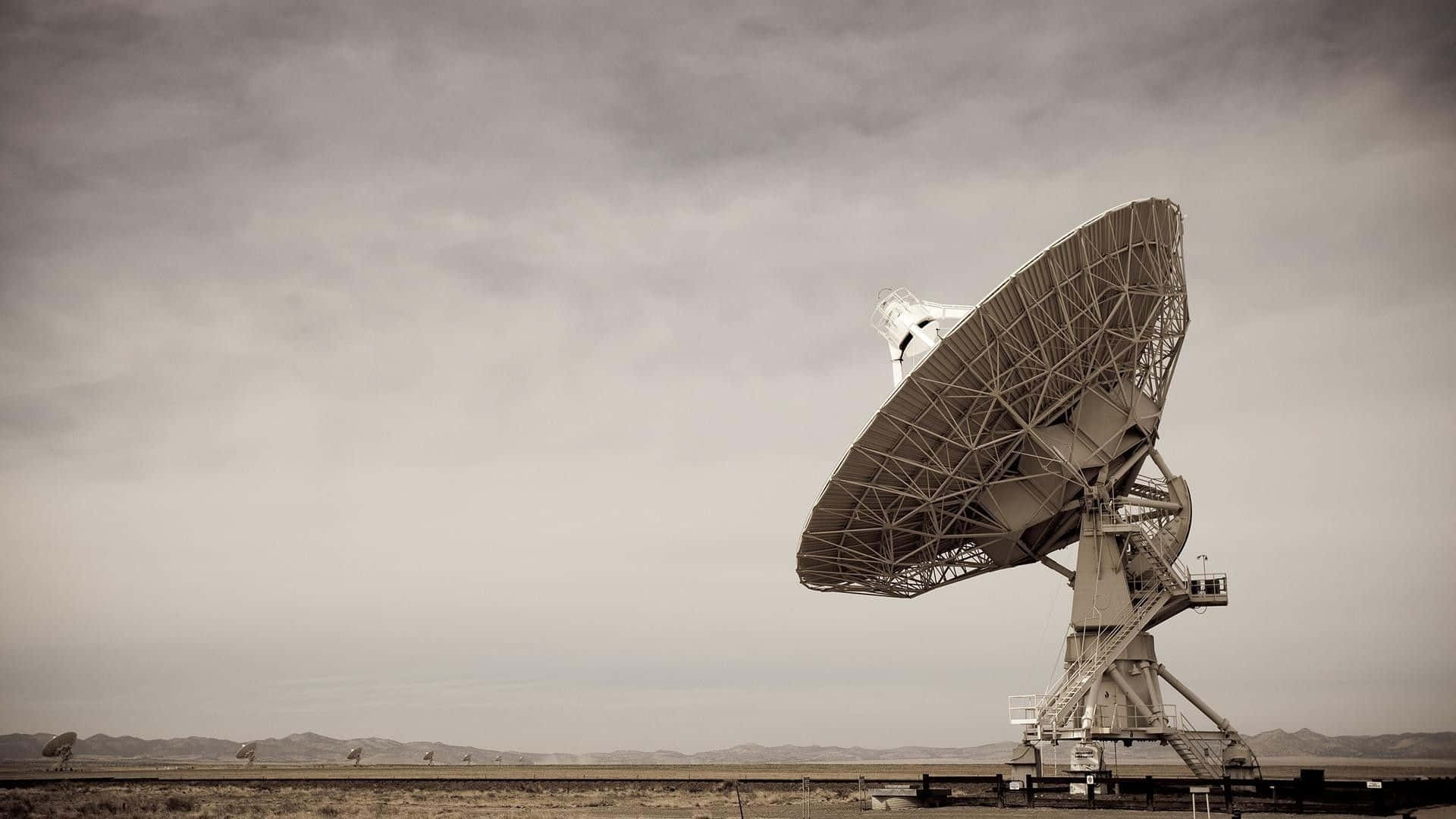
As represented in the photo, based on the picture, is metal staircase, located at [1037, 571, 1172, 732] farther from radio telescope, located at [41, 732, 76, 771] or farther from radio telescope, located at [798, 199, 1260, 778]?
radio telescope, located at [41, 732, 76, 771]

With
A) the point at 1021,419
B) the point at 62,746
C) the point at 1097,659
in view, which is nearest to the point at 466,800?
the point at 1097,659

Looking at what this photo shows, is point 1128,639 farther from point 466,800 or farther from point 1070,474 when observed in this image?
point 466,800

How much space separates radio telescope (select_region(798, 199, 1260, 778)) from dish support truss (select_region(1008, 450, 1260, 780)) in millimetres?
56

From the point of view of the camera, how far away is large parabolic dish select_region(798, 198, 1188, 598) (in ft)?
105

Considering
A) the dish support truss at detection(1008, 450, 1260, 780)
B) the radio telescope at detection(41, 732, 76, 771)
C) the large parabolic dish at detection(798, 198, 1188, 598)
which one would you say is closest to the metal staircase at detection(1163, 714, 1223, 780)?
the dish support truss at detection(1008, 450, 1260, 780)

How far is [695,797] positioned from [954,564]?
1550 centimetres

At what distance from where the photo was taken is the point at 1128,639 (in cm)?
3606

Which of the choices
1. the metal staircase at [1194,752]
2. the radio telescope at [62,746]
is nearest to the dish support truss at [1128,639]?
the metal staircase at [1194,752]

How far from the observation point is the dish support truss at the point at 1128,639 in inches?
1415

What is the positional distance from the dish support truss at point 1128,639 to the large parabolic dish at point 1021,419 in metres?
1.52

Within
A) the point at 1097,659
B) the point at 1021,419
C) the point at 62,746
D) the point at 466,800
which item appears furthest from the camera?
the point at 62,746

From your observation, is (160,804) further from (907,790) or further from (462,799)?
(907,790)

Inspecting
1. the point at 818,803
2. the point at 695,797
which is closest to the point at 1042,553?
the point at 818,803

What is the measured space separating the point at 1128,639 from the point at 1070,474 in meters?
5.43
